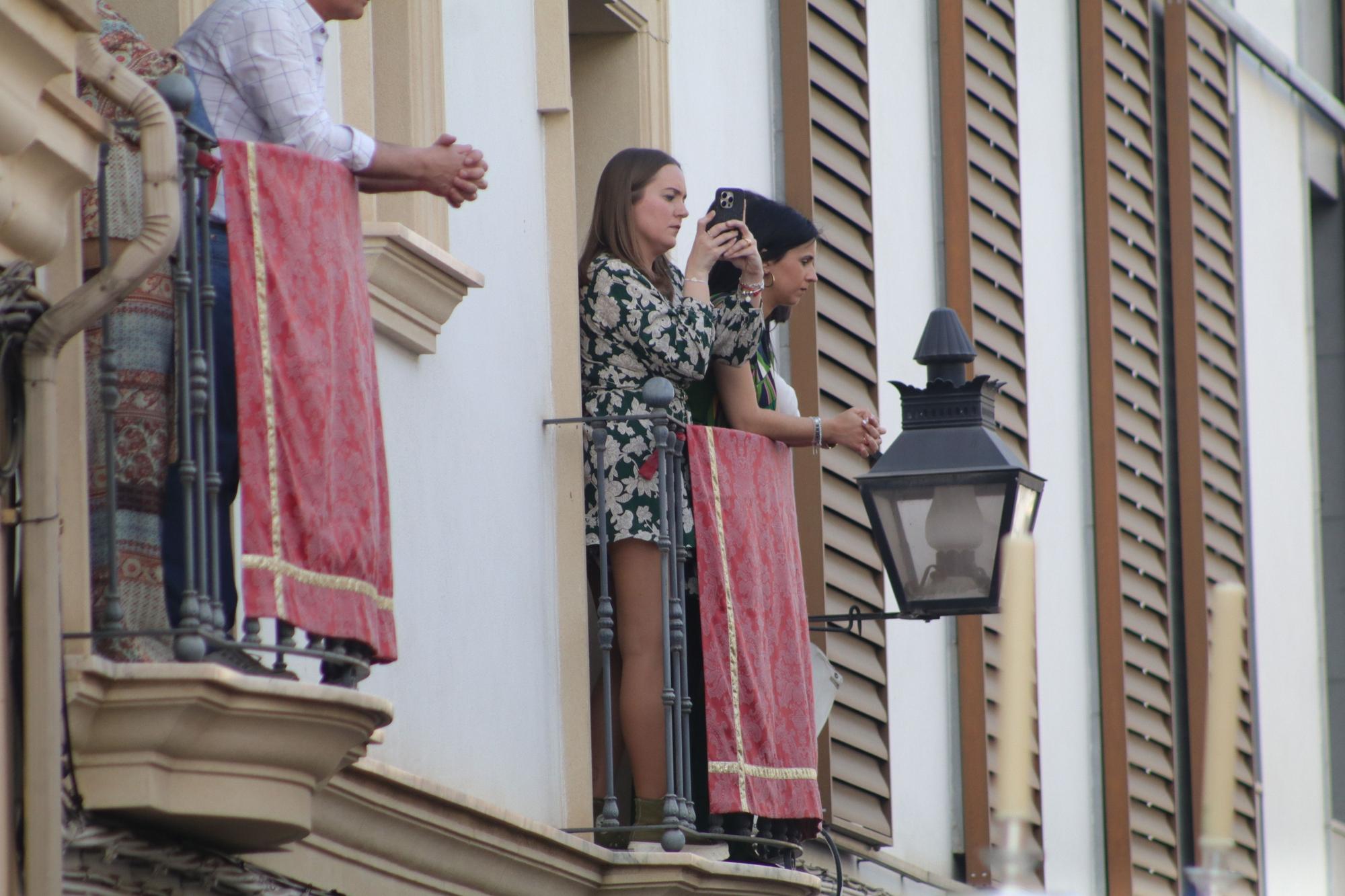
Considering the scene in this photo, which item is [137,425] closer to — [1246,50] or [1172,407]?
[1172,407]

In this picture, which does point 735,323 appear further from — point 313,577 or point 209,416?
point 209,416

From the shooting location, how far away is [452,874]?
655 cm

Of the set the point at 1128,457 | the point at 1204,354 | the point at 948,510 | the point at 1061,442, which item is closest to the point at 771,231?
the point at 948,510

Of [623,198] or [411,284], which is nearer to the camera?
[411,284]

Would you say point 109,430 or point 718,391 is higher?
point 718,391

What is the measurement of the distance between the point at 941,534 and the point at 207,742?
2963mm

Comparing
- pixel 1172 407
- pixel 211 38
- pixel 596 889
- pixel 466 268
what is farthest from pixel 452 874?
pixel 1172 407

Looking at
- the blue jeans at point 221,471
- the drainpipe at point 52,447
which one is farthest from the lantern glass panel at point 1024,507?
the drainpipe at point 52,447

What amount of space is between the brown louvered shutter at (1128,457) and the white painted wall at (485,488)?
4.97 m

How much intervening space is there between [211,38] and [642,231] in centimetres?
211

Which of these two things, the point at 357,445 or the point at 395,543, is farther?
the point at 395,543

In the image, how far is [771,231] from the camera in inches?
308

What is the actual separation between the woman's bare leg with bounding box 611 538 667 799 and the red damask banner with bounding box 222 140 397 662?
1.98 meters

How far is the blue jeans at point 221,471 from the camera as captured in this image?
16.9 feet
